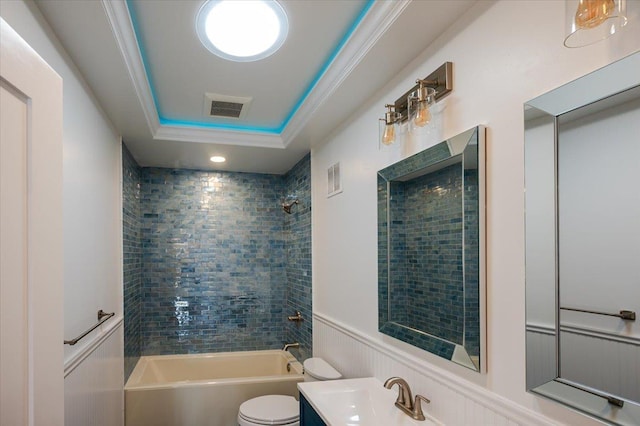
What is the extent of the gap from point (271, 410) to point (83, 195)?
176 cm

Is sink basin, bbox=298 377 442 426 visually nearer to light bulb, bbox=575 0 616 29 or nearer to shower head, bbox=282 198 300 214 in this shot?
light bulb, bbox=575 0 616 29

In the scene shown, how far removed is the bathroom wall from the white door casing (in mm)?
2722

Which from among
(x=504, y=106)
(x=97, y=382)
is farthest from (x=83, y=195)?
(x=504, y=106)

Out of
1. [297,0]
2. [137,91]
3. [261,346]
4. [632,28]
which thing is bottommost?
[261,346]

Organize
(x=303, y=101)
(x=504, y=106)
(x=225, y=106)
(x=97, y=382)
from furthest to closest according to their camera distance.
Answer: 1. (x=225, y=106)
2. (x=303, y=101)
3. (x=97, y=382)
4. (x=504, y=106)

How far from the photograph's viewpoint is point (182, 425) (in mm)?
3250

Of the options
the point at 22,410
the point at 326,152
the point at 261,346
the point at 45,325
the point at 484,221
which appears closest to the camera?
the point at 22,410

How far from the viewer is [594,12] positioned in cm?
94

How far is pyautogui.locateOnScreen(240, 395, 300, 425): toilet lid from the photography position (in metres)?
2.76

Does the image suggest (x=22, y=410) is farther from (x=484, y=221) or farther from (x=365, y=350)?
(x=365, y=350)

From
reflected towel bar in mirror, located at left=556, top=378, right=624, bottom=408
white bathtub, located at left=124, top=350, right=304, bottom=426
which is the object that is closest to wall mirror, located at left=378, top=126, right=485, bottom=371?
reflected towel bar in mirror, located at left=556, top=378, right=624, bottom=408

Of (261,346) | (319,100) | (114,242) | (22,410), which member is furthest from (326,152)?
(22,410)

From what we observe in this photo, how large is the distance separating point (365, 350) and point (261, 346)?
2124mm

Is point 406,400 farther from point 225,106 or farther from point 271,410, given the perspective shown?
point 225,106
